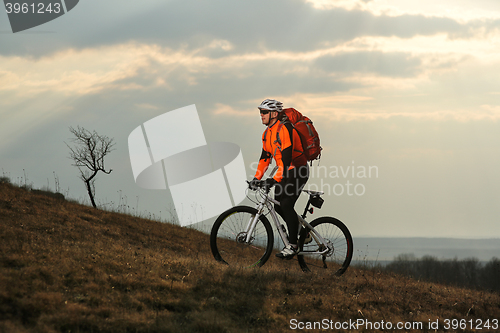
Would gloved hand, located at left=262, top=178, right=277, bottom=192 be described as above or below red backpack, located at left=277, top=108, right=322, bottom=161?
below

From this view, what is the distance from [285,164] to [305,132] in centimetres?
92

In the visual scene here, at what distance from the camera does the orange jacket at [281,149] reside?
8.11 meters


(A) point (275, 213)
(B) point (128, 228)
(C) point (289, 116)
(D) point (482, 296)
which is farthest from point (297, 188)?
(B) point (128, 228)

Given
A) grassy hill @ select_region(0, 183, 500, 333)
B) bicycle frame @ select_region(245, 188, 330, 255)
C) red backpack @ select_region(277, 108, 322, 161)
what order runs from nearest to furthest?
grassy hill @ select_region(0, 183, 500, 333) → bicycle frame @ select_region(245, 188, 330, 255) → red backpack @ select_region(277, 108, 322, 161)

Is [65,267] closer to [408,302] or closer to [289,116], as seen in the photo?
[289,116]

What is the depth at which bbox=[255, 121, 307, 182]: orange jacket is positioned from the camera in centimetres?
811

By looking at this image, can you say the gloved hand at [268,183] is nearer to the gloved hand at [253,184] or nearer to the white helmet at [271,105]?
the gloved hand at [253,184]

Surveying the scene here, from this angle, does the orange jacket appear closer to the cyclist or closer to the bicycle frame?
the cyclist

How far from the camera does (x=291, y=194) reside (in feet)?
27.4

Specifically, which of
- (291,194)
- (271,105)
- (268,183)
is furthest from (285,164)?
(271,105)

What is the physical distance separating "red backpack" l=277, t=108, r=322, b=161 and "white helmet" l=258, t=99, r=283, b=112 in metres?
0.24

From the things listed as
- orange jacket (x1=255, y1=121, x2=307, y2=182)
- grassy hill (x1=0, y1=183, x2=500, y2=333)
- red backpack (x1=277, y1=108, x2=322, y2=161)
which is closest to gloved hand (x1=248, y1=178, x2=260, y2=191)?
orange jacket (x1=255, y1=121, x2=307, y2=182)

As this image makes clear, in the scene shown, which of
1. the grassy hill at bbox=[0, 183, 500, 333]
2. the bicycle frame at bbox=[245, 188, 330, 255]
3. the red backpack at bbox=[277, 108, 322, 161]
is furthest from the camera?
the red backpack at bbox=[277, 108, 322, 161]

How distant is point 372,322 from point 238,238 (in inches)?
111
